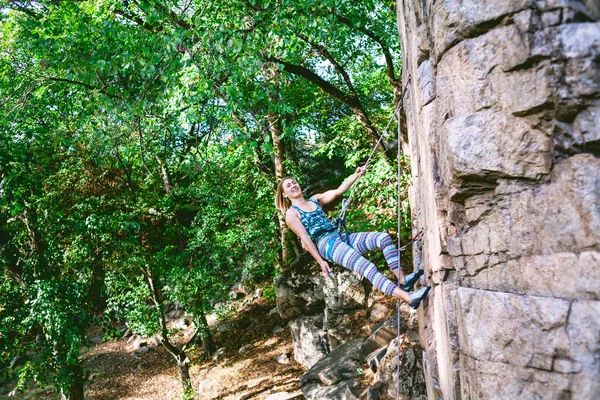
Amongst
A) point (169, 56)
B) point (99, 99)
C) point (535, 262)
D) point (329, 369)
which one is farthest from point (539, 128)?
point (329, 369)

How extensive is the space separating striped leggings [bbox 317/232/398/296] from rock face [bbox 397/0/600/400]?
1488 mm

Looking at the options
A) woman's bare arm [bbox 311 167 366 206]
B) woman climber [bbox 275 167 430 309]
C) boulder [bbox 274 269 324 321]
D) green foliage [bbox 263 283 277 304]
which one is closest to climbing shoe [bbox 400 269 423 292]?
woman climber [bbox 275 167 430 309]

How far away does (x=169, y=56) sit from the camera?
4.99m

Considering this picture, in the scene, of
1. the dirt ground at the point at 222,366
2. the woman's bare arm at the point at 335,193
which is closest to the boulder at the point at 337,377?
the dirt ground at the point at 222,366

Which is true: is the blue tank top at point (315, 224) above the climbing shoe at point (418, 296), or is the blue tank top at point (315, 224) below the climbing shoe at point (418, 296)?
above

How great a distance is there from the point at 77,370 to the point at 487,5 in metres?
Answer: 7.62

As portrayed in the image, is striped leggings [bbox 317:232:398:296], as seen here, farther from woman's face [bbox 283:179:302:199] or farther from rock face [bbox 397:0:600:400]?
rock face [bbox 397:0:600:400]

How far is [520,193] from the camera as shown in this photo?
2.42 meters

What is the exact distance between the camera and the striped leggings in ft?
14.8

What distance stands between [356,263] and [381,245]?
383 millimetres

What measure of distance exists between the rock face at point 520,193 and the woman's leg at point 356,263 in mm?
1275

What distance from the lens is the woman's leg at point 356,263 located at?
4328 millimetres

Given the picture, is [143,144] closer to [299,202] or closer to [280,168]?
[299,202]

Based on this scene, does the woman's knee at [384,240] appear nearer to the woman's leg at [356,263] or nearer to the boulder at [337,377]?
the woman's leg at [356,263]
